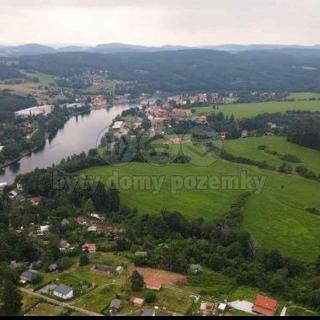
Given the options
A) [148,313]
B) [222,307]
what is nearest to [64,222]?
[148,313]

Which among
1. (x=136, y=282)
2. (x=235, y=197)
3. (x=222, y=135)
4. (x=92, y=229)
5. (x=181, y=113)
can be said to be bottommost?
(x=92, y=229)

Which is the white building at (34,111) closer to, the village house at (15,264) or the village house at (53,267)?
the village house at (15,264)

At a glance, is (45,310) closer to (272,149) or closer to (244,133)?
(272,149)

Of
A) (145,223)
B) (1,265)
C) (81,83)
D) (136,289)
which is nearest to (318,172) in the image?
(145,223)

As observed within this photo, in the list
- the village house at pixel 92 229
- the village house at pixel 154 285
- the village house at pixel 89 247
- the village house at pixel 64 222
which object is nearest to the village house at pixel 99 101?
the village house at pixel 64 222

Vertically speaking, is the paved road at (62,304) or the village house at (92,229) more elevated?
the village house at (92,229)

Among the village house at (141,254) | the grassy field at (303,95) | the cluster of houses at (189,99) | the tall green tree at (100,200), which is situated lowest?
the village house at (141,254)

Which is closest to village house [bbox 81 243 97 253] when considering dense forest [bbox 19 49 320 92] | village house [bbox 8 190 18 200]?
village house [bbox 8 190 18 200]
